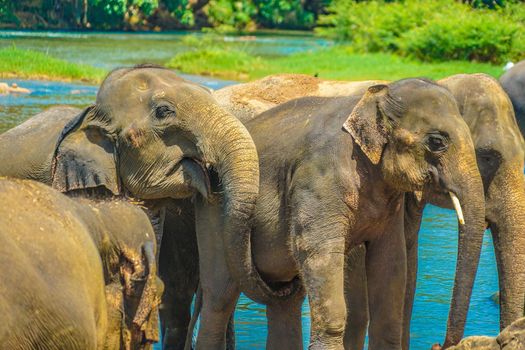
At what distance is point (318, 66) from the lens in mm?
29469

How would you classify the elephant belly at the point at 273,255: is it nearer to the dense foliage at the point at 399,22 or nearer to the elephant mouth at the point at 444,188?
the elephant mouth at the point at 444,188

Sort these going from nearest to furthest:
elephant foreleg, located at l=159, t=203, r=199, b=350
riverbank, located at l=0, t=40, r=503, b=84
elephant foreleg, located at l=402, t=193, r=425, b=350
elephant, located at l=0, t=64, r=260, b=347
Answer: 1. elephant, located at l=0, t=64, r=260, b=347
2. elephant foreleg, located at l=402, t=193, r=425, b=350
3. elephant foreleg, located at l=159, t=203, r=199, b=350
4. riverbank, located at l=0, t=40, r=503, b=84

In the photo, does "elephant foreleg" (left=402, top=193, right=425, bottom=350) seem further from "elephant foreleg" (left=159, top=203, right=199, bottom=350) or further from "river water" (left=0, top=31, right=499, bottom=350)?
"elephant foreleg" (left=159, top=203, right=199, bottom=350)

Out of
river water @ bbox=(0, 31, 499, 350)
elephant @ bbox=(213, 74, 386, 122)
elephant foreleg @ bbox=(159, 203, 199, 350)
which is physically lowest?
river water @ bbox=(0, 31, 499, 350)

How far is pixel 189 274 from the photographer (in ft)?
24.6

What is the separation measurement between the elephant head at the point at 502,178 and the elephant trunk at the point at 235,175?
1713 millimetres

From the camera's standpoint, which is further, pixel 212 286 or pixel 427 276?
pixel 427 276

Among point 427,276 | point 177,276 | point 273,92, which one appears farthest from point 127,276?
point 427,276

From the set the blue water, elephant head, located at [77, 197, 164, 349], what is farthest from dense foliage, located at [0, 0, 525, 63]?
elephant head, located at [77, 197, 164, 349]

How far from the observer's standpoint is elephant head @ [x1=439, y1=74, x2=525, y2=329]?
725cm

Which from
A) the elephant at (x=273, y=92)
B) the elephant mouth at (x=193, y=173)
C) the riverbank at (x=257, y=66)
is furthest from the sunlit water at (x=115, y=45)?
the elephant mouth at (x=193, y=173)

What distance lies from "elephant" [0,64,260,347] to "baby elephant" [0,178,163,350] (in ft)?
5.86

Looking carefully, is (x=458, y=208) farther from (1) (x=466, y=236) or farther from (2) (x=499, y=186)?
(2) (x=499, y=186)

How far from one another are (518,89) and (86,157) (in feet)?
17.7
